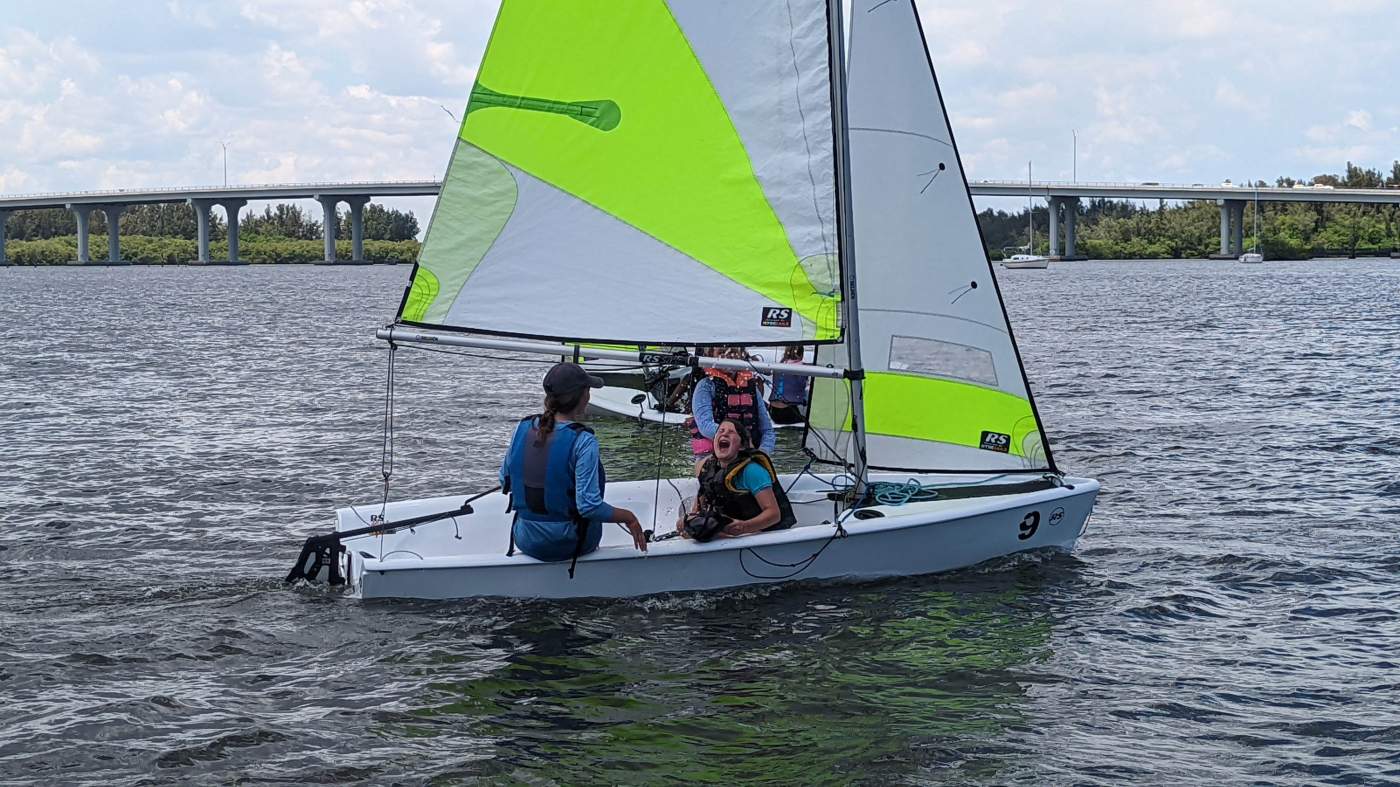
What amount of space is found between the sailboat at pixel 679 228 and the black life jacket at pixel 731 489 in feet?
0.81

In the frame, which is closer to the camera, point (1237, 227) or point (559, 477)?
point (559, 477)

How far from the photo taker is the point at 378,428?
21.8 meters

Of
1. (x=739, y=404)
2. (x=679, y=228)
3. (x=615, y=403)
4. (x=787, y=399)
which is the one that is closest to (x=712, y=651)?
(x=739, y=404)

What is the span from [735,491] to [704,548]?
51 centimetres

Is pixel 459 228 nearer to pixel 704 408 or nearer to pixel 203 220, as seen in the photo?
pixel 704 408

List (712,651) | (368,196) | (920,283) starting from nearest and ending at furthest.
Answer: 1. (712,651)
2. (920,283)
3. (368,196)

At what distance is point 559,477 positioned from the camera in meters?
9.40

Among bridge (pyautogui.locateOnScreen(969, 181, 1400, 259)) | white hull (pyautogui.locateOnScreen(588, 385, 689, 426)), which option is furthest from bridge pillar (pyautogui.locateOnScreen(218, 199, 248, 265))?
white hull (pyautogui.locateOnScreen(588, 385, 689, 426))

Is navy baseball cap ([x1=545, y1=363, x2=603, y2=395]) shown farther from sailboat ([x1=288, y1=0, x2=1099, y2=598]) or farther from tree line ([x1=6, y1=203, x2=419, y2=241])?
tree line ([x1=6, y1=203, x2=419, y2=241])

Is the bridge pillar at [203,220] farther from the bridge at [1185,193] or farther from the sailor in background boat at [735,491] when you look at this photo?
the sailor in background boat at [735,491]

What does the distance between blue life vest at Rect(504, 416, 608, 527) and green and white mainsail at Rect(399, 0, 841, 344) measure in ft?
3.01

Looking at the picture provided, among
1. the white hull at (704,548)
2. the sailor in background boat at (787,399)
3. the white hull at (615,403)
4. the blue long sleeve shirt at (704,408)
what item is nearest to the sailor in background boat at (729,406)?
the blue long sleeve shirt at (704,408)

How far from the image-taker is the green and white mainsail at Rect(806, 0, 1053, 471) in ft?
35.9

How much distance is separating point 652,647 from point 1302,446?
12275mm
